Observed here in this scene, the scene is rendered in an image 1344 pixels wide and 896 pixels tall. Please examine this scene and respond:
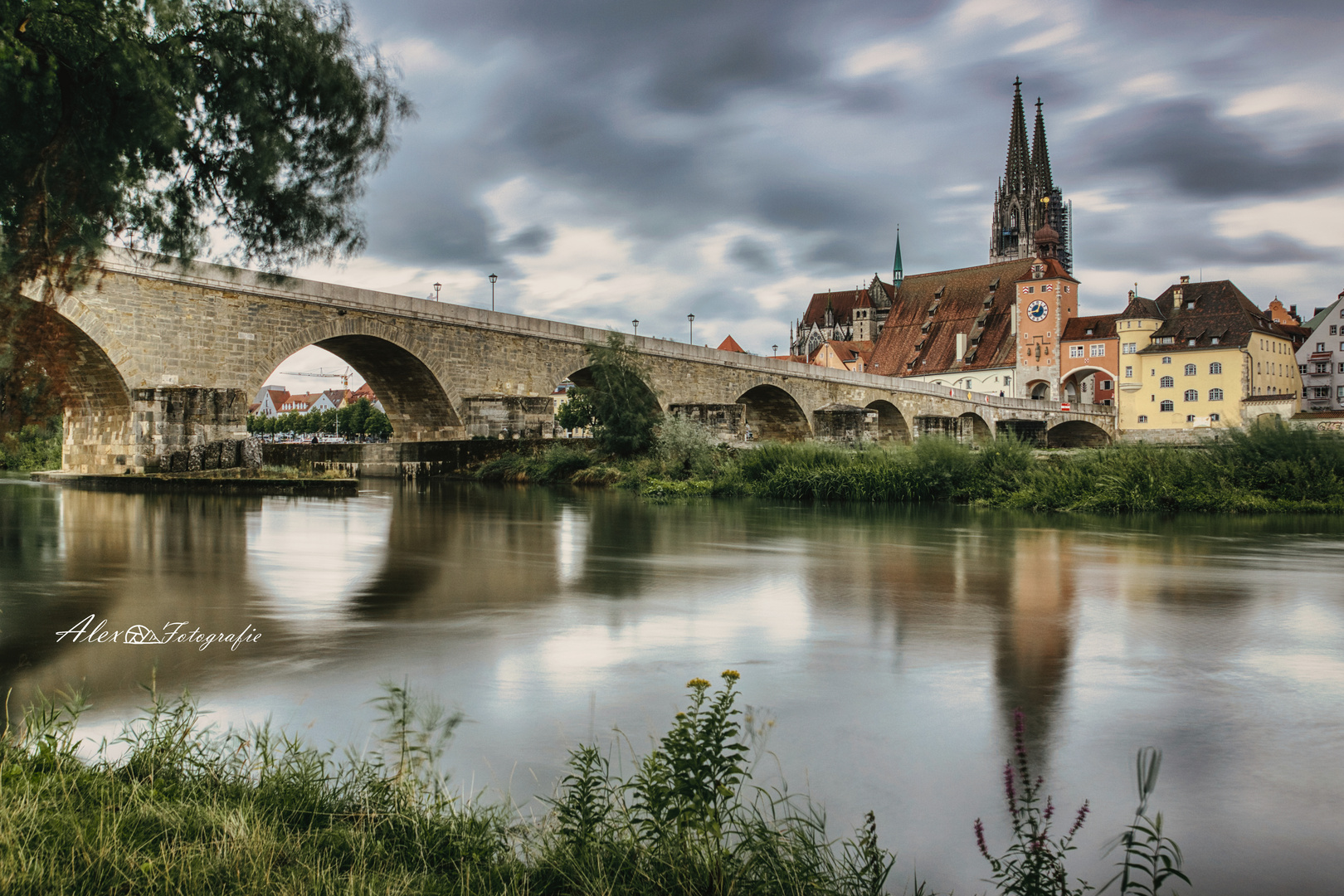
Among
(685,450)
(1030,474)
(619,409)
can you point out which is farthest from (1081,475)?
(619,409)

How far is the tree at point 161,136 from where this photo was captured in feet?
16.4

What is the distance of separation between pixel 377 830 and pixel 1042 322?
291 feet

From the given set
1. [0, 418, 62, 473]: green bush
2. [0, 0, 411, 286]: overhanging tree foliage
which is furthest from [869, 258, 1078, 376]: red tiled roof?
[0, 0, 411, 286]: overhanging tree foliage

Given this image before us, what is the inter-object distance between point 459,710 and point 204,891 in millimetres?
1448

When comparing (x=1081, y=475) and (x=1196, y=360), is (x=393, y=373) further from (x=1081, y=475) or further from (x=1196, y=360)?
(x=1196, y=360)

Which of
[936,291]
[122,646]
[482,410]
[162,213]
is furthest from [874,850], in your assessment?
[936,291]

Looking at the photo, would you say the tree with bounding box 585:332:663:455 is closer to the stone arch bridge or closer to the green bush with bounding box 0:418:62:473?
the stone arch bridge

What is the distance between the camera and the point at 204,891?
1.98 metres

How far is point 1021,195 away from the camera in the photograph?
111812mm

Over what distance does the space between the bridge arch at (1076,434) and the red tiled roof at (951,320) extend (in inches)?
390

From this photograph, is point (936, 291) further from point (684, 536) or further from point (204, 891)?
point (204, 891)
